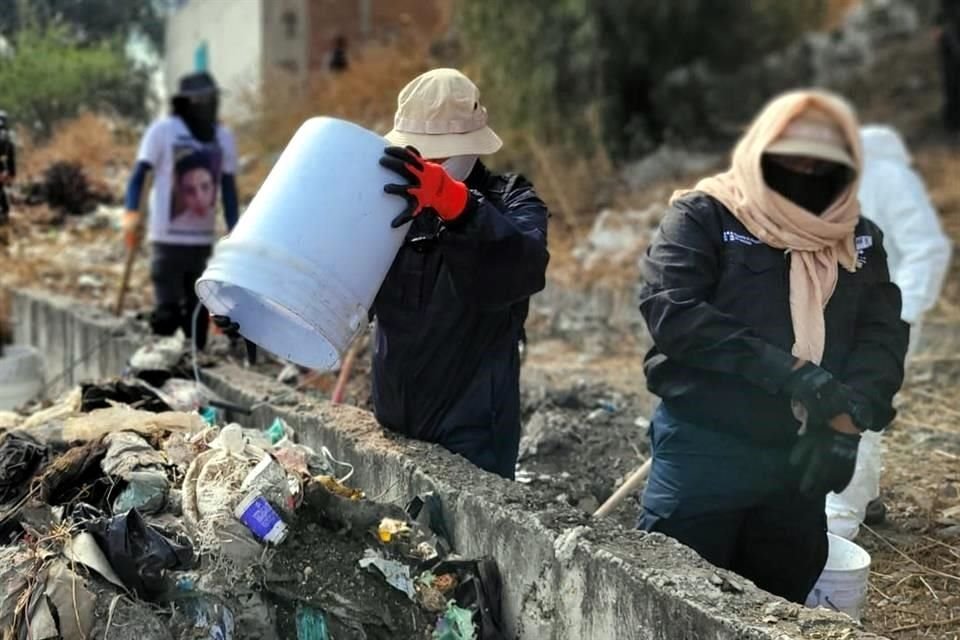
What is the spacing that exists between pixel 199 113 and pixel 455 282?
4124 mm

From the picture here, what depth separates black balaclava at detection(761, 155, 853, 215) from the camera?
2578mm

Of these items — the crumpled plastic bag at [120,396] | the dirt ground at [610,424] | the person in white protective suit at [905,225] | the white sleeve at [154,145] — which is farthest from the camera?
the white sleeve at [154,145]

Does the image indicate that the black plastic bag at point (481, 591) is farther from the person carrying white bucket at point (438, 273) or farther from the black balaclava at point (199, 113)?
the black balaclava at point (199, 113)

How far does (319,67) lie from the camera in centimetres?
1950

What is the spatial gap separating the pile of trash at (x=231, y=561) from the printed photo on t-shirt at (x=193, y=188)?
10.7 ft

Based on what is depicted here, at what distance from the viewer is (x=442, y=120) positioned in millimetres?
2912

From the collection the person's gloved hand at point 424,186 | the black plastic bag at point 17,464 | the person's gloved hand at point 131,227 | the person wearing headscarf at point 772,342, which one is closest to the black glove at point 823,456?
the person wearing headscarf at point 772,342

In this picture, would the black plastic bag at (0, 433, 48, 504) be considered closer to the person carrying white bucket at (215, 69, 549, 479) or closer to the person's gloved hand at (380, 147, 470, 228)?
the person carrying white bucket at (215, 69, 549, 479)

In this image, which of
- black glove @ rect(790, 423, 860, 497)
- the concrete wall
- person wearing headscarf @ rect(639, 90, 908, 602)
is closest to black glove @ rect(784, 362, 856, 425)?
person wearing headscarf @ rect(639, 90, 908, 602)

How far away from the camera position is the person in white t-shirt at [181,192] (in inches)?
245

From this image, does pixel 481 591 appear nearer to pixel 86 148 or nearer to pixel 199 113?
pixel 199 113

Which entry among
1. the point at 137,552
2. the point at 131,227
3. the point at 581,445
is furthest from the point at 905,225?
the point at 131,227

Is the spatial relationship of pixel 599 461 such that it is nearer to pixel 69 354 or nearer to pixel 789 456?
pixel 789 456

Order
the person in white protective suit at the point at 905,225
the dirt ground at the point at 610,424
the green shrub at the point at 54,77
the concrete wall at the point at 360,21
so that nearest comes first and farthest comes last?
the dirt ground at the point at 610,424, the person in white protective suit at the point at 905,225, the green shrub at the point at 54,77, the concrete wall at the point at 360,21
